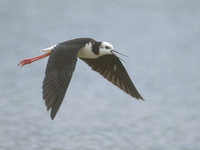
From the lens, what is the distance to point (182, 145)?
32.3ft

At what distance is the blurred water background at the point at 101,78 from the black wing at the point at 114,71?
3.98ft

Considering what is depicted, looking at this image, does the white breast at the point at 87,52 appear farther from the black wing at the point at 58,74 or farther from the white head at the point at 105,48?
the black wing at the point at 58,74

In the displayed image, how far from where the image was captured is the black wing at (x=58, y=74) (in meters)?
6.86

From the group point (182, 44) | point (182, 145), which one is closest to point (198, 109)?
point (182, 145)

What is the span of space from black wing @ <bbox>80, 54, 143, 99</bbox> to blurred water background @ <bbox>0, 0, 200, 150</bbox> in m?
1.21

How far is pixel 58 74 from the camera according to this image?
7.18 m

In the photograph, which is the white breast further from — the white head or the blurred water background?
the blurred water background

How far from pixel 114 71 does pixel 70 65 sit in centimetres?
139

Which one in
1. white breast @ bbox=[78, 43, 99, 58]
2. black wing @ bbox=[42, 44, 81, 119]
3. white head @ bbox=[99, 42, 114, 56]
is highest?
white head @ bbox=[99, 42, 114, 56]

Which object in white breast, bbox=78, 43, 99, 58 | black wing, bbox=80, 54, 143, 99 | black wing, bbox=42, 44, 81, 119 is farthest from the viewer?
black wing, bbox=80, 54, 143, 99

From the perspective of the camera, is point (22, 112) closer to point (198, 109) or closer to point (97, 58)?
point (97, 58)

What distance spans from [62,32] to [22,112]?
341 cm

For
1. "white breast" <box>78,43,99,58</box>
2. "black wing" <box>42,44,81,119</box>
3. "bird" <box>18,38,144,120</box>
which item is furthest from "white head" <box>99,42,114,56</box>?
"black wing" <box>42,44,81,119</box>

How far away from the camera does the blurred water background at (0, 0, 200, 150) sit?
380 inches
